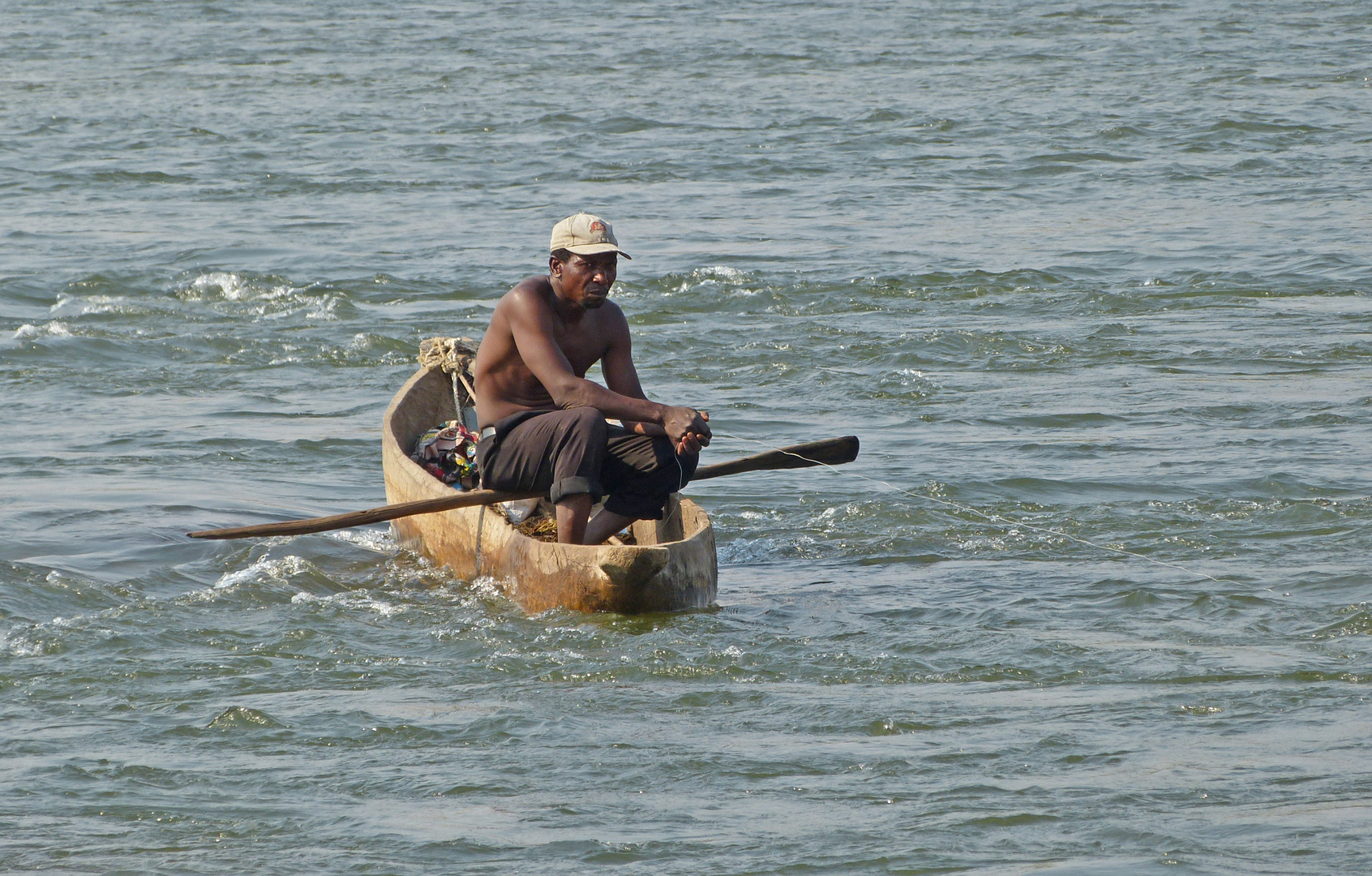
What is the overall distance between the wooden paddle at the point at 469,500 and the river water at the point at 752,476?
0.96ft

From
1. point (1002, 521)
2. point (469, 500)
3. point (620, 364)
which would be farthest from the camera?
point (1002, 521)

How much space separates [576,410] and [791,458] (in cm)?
109

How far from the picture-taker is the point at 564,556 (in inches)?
255

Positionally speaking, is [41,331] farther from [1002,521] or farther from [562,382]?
[1002,521]

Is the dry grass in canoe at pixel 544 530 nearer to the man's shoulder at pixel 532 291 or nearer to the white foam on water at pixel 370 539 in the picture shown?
the white foam on water at pixel 370 539

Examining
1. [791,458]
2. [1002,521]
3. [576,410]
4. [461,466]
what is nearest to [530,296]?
[576,410]

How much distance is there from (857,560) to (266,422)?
395 centimetres

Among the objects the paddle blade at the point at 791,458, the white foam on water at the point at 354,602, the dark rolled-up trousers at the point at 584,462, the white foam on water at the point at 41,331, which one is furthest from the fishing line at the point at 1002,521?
the white foam on water at the point at 41,331

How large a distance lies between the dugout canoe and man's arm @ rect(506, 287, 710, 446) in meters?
0.42

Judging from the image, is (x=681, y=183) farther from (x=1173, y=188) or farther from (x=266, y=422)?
(x=266, y=422)

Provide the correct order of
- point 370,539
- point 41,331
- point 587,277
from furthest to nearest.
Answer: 1. point 41,331
2. point 370,539
3. point 587,277

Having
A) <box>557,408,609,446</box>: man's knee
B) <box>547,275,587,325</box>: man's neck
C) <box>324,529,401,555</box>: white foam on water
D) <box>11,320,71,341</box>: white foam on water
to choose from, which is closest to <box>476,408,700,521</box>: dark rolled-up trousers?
<box>557,408,609,446</box>: man's knee

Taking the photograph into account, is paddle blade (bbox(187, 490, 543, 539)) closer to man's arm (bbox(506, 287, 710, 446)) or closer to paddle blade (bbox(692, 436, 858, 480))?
man's arm (bbox(506, 287, 710, 446))

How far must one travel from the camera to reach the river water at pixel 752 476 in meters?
4.81
